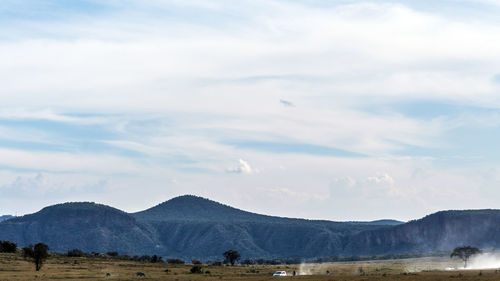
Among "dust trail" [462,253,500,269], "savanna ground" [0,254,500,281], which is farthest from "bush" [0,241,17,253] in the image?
"dust trail" [462,253,500,269]

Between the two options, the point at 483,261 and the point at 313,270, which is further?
the point at 483,261

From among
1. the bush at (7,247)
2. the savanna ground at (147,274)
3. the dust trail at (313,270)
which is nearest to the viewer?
the savanna ground at (147,274)

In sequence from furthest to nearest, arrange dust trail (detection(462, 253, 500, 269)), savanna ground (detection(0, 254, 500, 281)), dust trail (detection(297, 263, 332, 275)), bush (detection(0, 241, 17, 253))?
bush (detection(0, 241, 17, 253)) < dust trail (detection(462, 253, 500, 269)) < dust trail (detection(297, 263, 332, 275)) < savanna ground (detection(0, 254, 500, 281))

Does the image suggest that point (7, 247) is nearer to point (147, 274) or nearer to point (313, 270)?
point (147, 274)

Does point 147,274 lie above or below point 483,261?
below

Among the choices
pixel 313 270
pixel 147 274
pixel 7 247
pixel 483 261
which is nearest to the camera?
pixel 147 274

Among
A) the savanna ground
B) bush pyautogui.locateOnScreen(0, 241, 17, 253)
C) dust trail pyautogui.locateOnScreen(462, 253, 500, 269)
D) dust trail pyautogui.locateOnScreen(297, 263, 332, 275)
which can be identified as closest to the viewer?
the savanna ground

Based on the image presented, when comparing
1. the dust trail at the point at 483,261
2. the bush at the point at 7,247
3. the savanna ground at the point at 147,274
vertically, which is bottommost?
the savanna ground at the point at 147,274

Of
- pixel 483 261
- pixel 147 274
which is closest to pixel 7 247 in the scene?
pixel 147 274

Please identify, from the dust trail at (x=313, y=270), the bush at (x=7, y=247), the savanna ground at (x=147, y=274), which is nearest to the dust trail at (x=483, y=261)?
the dust trail at (x=313, y=270)

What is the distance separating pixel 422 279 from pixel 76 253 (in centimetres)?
10134

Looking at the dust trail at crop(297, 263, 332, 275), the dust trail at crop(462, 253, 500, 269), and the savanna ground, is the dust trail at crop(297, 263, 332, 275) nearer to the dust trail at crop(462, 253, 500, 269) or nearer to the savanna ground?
the savanna ground

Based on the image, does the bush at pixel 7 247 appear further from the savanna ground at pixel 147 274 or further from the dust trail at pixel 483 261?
the dust trail at pixel 483 261

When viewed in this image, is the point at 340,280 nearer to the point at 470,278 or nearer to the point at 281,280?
the point at 281,280
